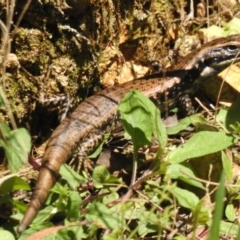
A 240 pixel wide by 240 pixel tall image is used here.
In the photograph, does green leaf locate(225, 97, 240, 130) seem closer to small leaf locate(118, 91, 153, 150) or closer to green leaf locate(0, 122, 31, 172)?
small leaf locate(118, 91, 153, 150)

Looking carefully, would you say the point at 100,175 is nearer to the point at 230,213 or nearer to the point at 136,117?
the point at 136,117

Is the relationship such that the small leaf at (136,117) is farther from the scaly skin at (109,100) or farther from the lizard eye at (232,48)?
the lizard eye at (232,48)

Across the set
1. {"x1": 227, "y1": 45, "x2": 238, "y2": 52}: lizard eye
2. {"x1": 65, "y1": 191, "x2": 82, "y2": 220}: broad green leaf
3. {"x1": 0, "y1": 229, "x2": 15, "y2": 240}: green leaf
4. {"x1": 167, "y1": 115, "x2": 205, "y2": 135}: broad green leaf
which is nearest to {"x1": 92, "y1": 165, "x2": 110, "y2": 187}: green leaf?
{"x1": 65, "y1": 191, "x2": 82, "y2": 220}: broad green leaf

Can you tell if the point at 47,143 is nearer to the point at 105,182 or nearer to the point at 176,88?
the point at 105,182

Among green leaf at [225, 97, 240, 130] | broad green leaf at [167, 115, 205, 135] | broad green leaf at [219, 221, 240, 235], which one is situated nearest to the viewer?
broad green leaf at [219, 221, 240, 235]

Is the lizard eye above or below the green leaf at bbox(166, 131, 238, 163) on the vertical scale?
above

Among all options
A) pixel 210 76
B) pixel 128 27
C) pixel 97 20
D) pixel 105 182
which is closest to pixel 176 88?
pixel 210 76
